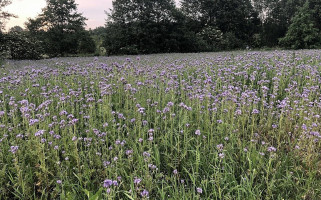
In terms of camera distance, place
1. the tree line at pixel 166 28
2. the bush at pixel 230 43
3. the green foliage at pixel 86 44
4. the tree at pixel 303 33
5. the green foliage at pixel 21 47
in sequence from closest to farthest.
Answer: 1. the green foliage at pixel 21 47
2. the tree line at pixel 166 28
3. the tree at pixel 303 33
4. the green foliage at pixel 86 44
5. the bush at pixel 230 43

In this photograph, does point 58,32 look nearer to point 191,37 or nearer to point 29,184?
point 191,37

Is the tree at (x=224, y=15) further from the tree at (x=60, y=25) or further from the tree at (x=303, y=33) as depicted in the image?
the tree at (x=60, y=25)

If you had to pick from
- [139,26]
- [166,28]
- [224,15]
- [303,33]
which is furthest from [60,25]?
[303,33]

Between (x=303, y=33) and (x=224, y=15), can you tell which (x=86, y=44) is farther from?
(x=303, y=33)

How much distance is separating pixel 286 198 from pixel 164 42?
24.4 m

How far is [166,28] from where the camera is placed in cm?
2617

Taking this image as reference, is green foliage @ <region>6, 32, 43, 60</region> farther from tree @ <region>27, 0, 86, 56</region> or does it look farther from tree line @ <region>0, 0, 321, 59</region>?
tree @ <region>27, 0, 86, 56</region>

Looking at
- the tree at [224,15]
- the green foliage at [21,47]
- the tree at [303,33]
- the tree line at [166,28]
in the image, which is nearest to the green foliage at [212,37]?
the tree line at [166,28]

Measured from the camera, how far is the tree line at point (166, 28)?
24.2m

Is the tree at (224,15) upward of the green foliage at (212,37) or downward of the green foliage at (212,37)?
upward

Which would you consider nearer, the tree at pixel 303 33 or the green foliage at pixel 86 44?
the tree at pixel 303 33

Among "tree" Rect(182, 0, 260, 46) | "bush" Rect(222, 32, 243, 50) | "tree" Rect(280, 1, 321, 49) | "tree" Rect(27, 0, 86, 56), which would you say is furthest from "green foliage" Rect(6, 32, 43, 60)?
"tree" Rect(280, 1, 321, 49)

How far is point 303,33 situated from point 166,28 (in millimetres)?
16705

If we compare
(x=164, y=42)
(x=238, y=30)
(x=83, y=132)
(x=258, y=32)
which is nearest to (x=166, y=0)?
(x=164, y=42)
